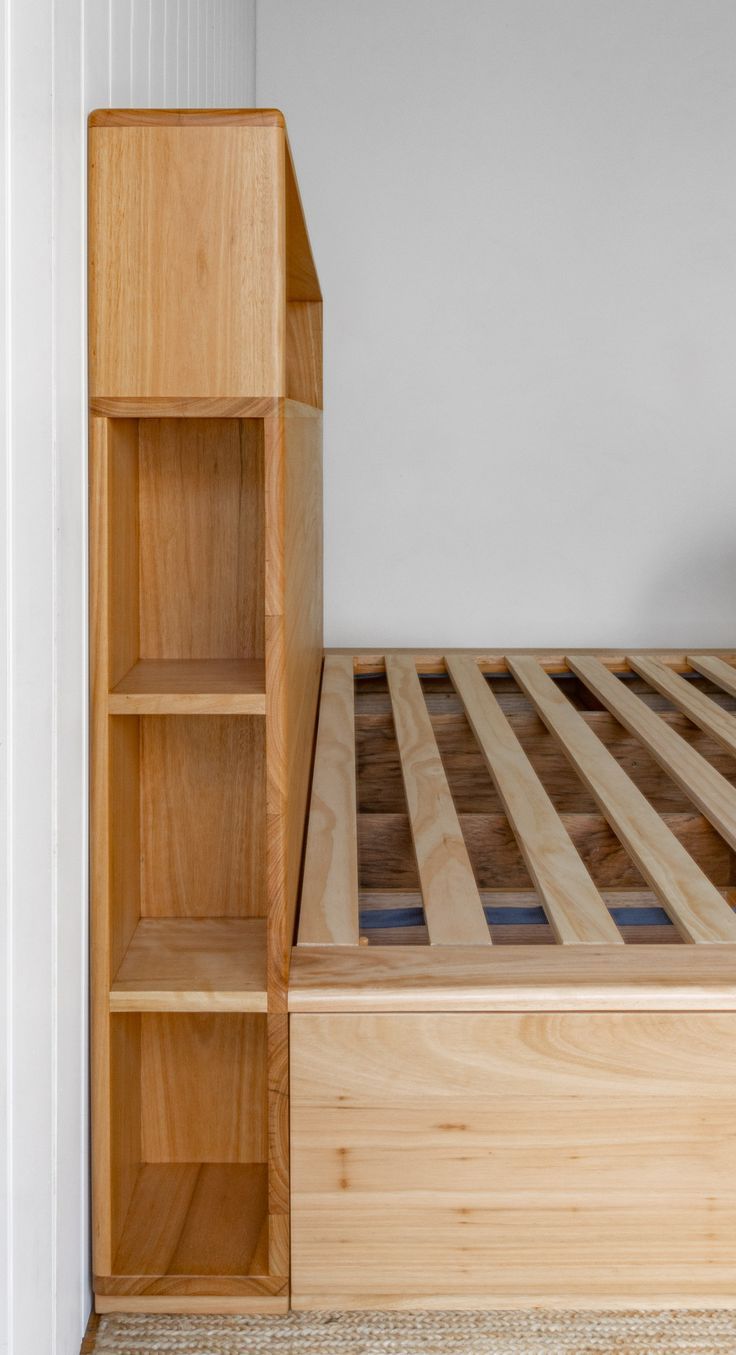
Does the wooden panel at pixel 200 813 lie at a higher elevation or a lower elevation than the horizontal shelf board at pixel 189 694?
lower

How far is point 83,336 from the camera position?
99cm

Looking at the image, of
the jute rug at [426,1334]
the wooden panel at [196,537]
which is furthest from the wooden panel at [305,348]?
the jute rug at [426,1334]

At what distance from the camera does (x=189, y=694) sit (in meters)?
1.03

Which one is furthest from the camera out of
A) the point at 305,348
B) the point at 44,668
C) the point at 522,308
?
the point at 522,308

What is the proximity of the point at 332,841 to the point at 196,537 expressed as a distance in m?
0.40

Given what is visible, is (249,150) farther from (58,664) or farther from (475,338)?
(475,338)

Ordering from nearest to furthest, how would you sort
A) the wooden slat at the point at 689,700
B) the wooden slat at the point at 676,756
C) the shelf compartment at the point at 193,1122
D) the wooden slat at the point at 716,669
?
1. the shelf compartment at the point at 193,1122
2. the wooden slat at the point at 676,756
3. the wooden slat at the point at 689,700
4. the wooden slat at the point at 716,669

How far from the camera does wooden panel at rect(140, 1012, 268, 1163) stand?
3.98 feet

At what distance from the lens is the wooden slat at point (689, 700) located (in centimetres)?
188

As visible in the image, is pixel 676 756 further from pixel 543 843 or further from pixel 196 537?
pixel 196 537

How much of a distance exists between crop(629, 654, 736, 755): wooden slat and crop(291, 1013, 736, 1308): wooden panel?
821 mm

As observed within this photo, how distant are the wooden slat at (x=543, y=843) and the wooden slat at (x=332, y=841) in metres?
0.19

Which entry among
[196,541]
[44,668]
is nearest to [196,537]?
[196,541]

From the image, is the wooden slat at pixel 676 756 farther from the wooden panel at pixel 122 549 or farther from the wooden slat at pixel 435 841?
the wooden panel at pixel 122 549
